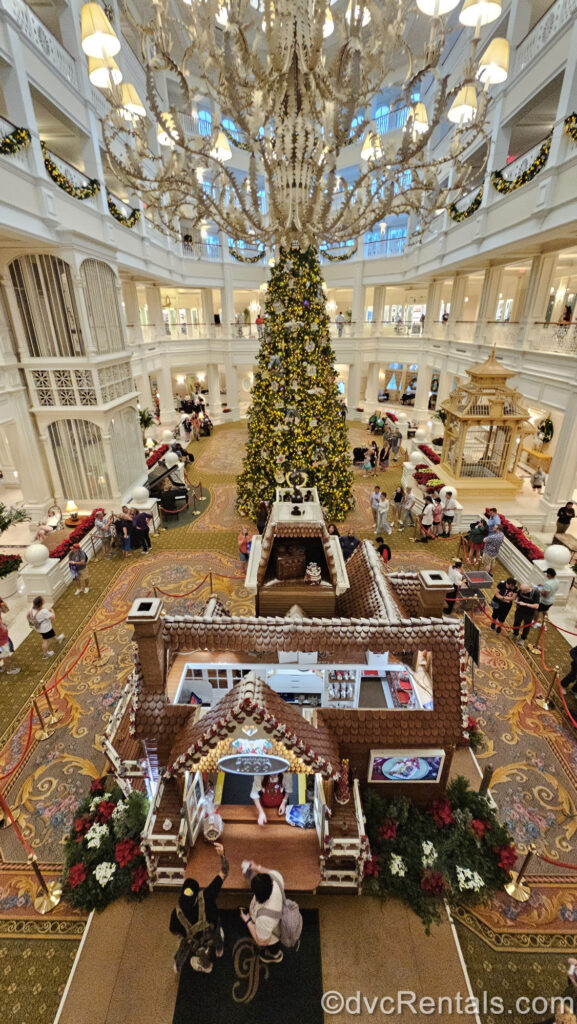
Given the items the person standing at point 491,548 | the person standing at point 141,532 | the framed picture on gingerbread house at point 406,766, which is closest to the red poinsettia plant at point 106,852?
the framed picture on gingerbread house at point 406,766

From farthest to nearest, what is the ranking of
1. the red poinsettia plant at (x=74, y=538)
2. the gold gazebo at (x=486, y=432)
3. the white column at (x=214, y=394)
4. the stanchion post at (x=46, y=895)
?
the white column at (x=214, y=394)
the gold gazebo at (x=486, y=432)
the red poinsettia plant at (x=74, y=538)
the stanchion post at (x=46, y=895)

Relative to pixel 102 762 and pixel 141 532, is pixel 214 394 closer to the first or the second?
pixel 141 532

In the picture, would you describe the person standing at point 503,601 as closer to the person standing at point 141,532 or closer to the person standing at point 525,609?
the person standing at point 525,609

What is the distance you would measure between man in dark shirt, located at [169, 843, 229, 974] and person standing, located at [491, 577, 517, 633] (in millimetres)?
6412

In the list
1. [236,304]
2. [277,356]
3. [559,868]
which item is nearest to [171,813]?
Answer: [559,868]

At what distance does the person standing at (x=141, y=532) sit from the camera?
445 inches

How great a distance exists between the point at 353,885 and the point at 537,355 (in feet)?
43.3

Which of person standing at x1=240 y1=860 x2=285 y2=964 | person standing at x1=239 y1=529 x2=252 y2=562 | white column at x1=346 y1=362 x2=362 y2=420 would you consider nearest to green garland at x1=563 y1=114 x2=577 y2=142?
person standing at x1=239 y1=529 x2=252 y2=562

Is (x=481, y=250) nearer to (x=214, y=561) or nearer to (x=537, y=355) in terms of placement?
(x=537, y=355)

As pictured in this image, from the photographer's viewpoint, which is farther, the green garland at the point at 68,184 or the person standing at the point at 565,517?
the person standing at the point at 565,517

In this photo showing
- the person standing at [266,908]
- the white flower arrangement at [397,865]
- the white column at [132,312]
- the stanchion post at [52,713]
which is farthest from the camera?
the white column at [132,312]

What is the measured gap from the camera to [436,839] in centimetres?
491

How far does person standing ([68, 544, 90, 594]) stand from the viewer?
9.47m

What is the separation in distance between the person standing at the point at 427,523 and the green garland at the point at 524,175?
321 inches
